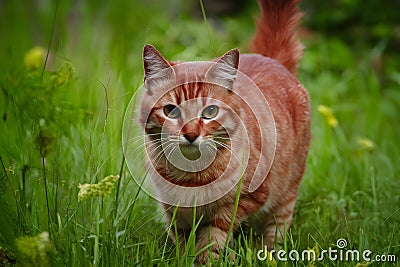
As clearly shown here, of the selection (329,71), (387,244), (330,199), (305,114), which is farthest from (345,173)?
(329,71)

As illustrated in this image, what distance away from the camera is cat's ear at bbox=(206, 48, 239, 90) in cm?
240

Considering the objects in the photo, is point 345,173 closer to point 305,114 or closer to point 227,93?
point 305,114

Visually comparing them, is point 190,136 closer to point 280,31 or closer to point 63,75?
point 63,75

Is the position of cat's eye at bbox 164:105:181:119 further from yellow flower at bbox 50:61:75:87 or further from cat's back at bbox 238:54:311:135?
cat's back at bbox 238:54:311:135

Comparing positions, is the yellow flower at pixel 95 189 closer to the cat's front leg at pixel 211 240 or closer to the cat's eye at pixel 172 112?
the cat's eye at pixel 172 112

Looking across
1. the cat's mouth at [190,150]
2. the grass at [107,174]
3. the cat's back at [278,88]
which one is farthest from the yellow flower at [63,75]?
the cat's back at [278,88]

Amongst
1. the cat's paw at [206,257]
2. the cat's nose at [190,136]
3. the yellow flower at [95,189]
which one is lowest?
the cat's paw at [206,257]

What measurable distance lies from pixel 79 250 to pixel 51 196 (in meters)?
0.33

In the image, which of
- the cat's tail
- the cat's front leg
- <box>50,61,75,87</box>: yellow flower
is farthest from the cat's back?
<box>50,61,75,87</box>: yellow flower

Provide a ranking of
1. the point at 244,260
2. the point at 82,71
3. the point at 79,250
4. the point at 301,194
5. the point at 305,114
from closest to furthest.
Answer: the point at 79,250
the point at 244,260
the point at 305,114
the point at 301,194
the point at 82,71

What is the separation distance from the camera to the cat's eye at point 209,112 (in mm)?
2395

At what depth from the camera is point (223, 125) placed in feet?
7.98

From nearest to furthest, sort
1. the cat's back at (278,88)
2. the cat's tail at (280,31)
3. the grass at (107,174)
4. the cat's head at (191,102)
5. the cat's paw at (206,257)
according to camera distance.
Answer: the grass at (107,174) < the cat's head at (191,102) < the cat's paw at (206,257) < the cat's back at (278,88) < the cat's tail at (280,31)

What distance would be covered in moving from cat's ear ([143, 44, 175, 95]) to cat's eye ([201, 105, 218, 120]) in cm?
19
